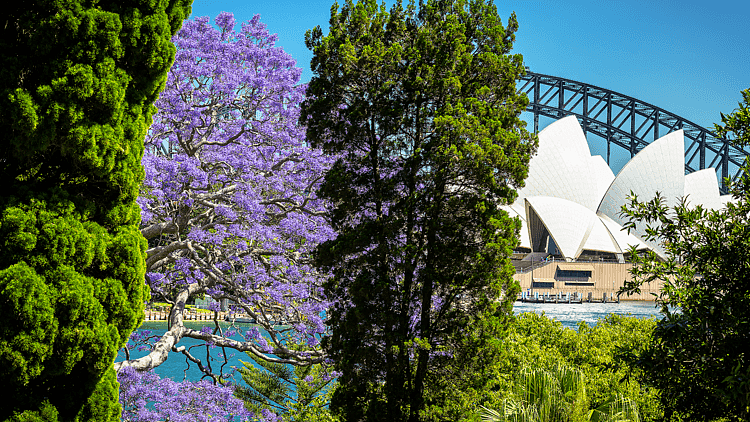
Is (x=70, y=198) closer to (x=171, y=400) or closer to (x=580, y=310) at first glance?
(x=171, y=400)

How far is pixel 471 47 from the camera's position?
25.7 feet

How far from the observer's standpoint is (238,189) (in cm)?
911

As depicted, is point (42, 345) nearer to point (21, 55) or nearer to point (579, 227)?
point (21, 55)

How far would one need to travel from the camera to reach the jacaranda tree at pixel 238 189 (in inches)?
345

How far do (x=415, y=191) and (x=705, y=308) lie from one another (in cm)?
371

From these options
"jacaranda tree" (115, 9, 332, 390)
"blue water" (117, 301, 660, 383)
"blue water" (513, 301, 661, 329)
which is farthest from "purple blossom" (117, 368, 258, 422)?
"blue water" (513, 301, 661, 329)

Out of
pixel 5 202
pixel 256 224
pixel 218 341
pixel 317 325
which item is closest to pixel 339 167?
pixel 256 224

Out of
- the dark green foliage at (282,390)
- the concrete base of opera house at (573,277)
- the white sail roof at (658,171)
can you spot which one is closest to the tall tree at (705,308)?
the dark green foliage at (282,390)

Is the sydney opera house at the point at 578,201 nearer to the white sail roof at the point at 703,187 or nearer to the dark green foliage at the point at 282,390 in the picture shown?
the white sail roof at the point at 703,187

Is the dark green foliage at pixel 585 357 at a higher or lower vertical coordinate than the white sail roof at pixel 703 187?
lower

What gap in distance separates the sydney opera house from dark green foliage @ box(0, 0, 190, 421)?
124 feet

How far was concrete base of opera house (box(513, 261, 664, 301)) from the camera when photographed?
139 feet

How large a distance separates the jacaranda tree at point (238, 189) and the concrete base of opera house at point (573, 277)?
3478 cm

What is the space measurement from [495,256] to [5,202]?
16.9 ft
